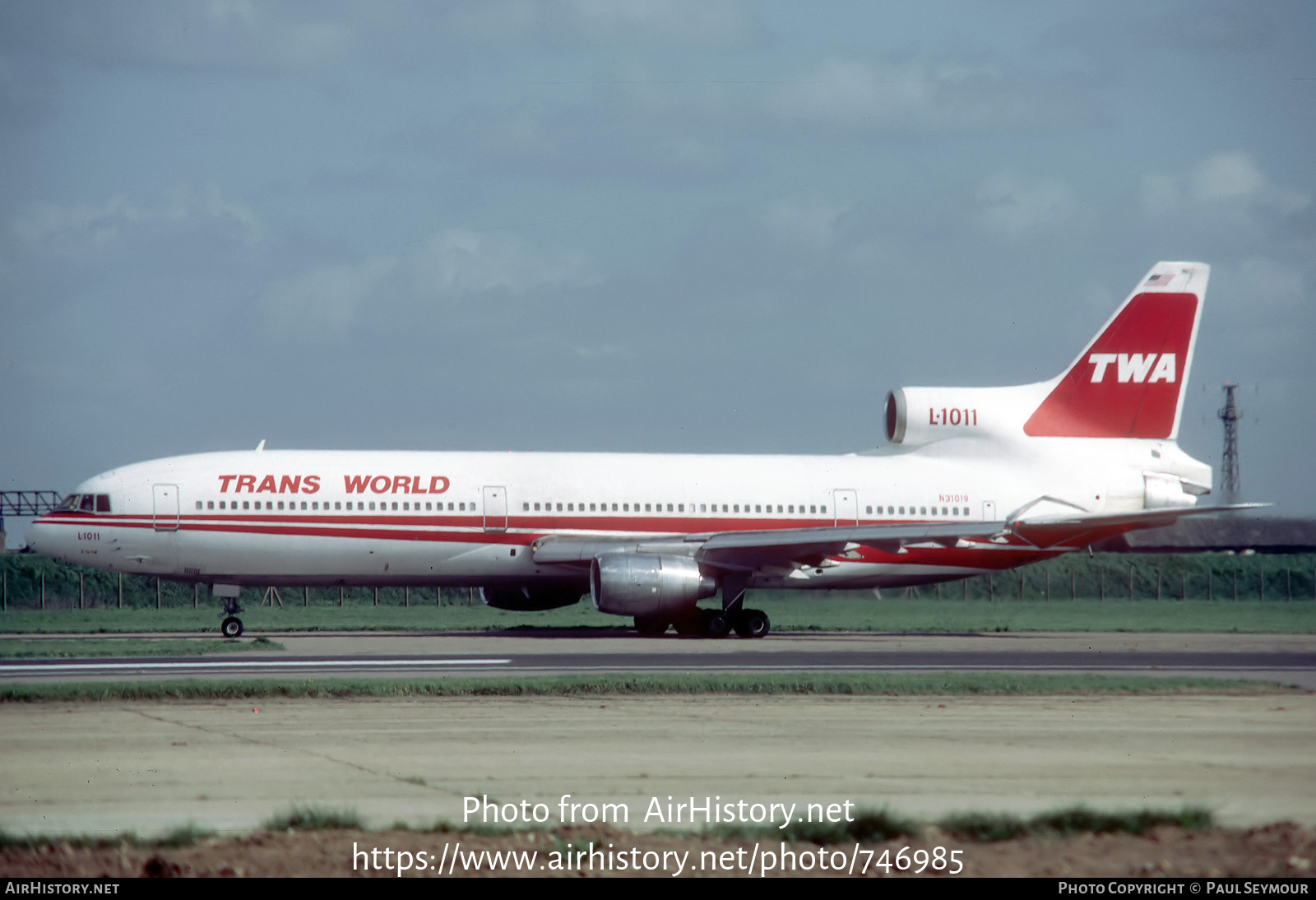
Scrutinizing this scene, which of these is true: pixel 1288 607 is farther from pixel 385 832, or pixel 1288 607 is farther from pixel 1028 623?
pixel 385 832

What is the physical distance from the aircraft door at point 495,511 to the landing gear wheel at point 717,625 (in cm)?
506

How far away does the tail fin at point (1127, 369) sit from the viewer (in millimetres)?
36062

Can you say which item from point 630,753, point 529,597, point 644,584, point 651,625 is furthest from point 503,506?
point 630,753

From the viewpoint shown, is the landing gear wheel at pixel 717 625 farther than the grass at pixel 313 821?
Yes

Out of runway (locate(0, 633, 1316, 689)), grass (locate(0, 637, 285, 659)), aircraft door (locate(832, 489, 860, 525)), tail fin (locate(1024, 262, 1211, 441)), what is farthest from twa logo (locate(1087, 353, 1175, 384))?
grass (locate(0, 637, 285, 659))

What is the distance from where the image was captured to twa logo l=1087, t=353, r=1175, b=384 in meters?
36.1

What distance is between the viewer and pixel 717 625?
3147 cm

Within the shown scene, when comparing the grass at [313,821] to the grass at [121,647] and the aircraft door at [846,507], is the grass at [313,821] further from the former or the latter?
the aircraft door at [846,507]

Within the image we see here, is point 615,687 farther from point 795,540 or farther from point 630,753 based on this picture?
point 795,540

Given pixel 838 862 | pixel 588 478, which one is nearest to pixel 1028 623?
pixel 588 478

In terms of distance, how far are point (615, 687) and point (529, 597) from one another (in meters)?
→ 16.1

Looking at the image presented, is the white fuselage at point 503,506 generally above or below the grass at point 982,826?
above

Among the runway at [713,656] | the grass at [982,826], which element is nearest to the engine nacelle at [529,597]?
the runway at [713,656]

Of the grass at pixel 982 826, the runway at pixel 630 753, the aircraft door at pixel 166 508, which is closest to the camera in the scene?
the grass at pixel 982 826
